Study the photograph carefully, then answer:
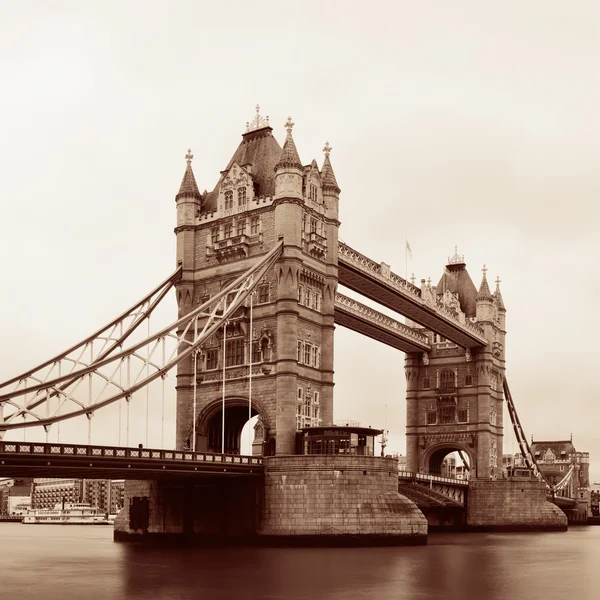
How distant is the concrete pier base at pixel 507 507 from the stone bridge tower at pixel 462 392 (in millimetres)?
4663

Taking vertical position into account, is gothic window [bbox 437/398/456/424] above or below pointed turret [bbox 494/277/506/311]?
below

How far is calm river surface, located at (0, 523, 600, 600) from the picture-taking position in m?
39.3

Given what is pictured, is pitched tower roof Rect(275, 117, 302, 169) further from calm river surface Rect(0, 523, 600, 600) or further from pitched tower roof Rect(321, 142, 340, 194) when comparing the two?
calm river surface Rect(0, 523, 600, 600)

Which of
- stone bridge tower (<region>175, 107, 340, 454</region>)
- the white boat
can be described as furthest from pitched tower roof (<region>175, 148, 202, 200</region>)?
the white boat

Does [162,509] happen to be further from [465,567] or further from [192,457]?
[465,567]

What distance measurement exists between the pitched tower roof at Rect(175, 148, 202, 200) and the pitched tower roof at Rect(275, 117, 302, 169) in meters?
8.00

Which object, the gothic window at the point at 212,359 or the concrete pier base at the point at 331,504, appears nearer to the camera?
the concrete pier base at the point at 331,504

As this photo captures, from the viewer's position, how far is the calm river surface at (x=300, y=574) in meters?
39.3

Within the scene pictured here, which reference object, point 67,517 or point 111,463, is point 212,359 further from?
point 67,517

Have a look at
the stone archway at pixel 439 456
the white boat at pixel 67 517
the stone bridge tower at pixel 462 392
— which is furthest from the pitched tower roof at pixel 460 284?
the white boat at pixel 67 517

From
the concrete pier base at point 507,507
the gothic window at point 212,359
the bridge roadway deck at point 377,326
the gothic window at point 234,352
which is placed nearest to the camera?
the gothic window at point 234,352

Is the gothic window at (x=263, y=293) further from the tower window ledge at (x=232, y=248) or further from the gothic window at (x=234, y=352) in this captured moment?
the gothic window at (x=234, y=352)

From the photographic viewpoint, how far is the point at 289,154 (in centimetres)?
7256

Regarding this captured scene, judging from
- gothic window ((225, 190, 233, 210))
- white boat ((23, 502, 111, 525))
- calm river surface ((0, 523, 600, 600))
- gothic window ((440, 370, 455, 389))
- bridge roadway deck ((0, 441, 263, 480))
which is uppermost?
gothic window ((225, 190, 233, 210))
